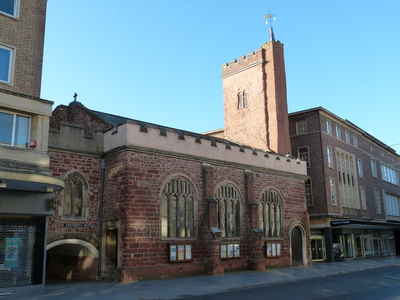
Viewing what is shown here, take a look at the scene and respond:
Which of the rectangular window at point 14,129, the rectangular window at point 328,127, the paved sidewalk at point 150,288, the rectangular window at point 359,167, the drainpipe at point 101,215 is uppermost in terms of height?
the rectangular window at point 328,127

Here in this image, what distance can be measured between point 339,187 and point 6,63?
27329mm

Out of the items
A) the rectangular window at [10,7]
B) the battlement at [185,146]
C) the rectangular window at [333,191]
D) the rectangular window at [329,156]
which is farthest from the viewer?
the rectangular window at [329,156]

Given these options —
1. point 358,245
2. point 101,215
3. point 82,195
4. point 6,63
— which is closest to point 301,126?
point 358,245

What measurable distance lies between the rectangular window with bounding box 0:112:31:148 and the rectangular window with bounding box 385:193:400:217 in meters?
40.1

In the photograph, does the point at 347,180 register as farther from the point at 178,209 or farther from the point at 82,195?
the point at 82,195

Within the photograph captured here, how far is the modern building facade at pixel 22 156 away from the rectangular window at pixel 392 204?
39.4 metres

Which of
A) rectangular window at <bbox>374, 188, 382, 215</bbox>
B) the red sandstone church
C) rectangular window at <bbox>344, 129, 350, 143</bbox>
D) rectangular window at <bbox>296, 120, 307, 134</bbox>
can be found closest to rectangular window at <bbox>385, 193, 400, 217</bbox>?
rectangular window at <bbox>374, 188, 382, 215</bbox>

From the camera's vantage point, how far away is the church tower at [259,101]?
29.4 meters

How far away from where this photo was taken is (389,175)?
47.6 metres

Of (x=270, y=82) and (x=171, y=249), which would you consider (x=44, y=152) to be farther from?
(x=270, y=82)

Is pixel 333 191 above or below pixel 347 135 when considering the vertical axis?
below

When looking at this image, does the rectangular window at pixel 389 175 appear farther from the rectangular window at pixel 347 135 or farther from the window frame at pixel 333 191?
the window frame at pixel 333 191

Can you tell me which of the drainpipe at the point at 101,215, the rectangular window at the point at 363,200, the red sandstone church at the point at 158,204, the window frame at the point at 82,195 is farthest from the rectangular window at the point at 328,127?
the window frame at the point at 82,195

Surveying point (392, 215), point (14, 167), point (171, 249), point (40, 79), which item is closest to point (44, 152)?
point (14, 167)
